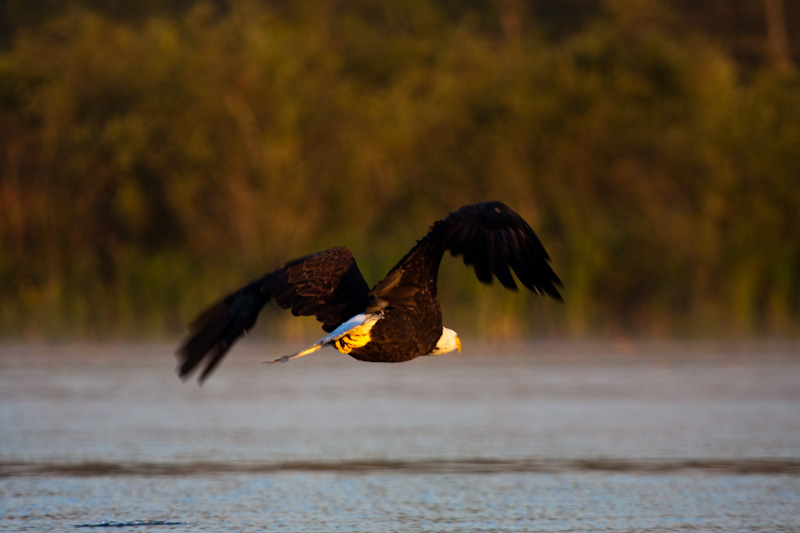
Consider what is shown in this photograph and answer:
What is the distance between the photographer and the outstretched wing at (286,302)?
22.4ft

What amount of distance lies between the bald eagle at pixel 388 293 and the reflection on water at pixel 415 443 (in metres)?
0.83

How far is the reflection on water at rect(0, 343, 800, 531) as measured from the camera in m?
7.18

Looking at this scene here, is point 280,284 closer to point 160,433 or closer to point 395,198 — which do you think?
point 160,433

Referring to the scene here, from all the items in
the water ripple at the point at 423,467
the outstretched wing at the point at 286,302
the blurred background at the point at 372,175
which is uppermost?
the blurred background at the point at 372,175

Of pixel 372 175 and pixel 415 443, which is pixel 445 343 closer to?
pixel 415 443

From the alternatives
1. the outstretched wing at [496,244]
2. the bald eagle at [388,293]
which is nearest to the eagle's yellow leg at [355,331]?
the bald eagle at [388,293]

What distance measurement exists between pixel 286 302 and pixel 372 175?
14.2 meters

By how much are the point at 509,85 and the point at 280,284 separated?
15.4 m

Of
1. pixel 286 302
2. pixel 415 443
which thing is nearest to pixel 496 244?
pixel 286 302

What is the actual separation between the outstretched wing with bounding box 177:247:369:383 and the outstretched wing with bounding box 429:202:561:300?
30.8 inches

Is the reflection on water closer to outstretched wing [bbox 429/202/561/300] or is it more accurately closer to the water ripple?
the water ripple

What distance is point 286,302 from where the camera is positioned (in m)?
6.95

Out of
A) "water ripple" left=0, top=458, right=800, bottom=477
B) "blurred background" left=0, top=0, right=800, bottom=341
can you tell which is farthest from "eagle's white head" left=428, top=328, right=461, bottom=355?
"blurred background" left=0, top=0, right=800, bottom=341

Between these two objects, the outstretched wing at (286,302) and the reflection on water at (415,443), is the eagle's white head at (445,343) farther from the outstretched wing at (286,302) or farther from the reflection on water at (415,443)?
the reflection on water at (415,443)
